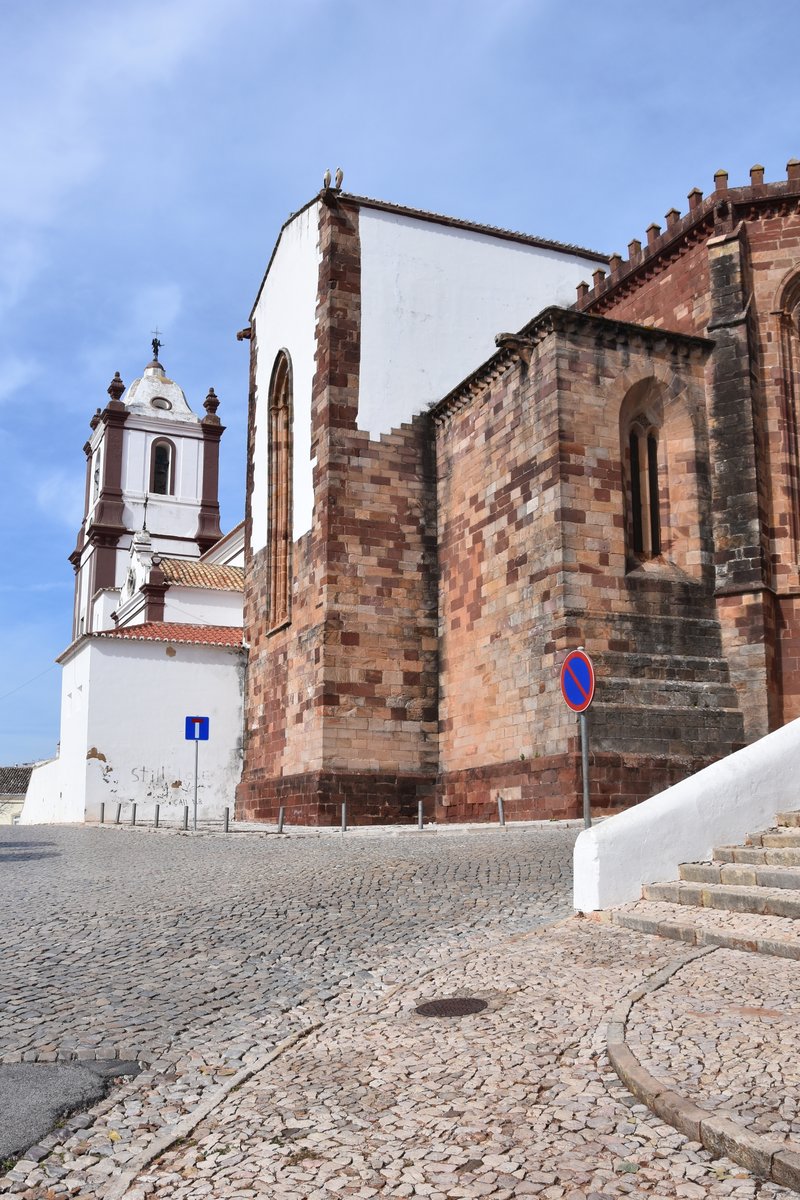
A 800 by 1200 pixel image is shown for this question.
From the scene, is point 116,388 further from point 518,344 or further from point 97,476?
point 518,344

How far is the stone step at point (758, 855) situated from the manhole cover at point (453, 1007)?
317 cm

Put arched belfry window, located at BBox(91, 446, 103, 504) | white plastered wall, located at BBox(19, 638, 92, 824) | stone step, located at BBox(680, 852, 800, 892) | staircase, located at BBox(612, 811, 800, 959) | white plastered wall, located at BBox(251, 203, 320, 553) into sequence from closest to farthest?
1. staircase, located at BBox(612, 811, 800, 959)
2. stone step, located at BBox(680, 852, 800, 892)
3. white plastered wall, located at BBox(251, 203, 320, 553)
4. white plastered wall, located at BBox(19, 638, 92, 824)
5. arched belfry window, located at BBox(91, 446, 103, 504)

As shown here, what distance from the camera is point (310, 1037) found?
5.70m

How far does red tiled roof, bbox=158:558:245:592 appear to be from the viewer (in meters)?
35.4

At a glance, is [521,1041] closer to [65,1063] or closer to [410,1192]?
[410,1192]

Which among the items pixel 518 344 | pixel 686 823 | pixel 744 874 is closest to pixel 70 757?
pixel 518 344

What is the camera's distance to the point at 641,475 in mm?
19766

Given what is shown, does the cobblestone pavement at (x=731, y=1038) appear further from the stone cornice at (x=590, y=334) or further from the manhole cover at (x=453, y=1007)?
the stone cornice at (x=590, y=334)

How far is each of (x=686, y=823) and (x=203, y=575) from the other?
28807mm

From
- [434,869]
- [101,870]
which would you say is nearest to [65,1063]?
[434,869]

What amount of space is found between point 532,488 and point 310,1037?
47.8ft

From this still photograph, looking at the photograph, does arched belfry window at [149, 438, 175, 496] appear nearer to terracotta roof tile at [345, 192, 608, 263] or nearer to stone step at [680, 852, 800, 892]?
terracotta roof tile at [345, 192, 608, 263]

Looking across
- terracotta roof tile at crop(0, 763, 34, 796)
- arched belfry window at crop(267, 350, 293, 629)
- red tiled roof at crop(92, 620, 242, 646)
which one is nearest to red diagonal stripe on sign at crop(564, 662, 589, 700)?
arched belfry window at crop(267, 350, 293, 629)

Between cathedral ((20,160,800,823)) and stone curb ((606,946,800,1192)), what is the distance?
12295 millimetres
